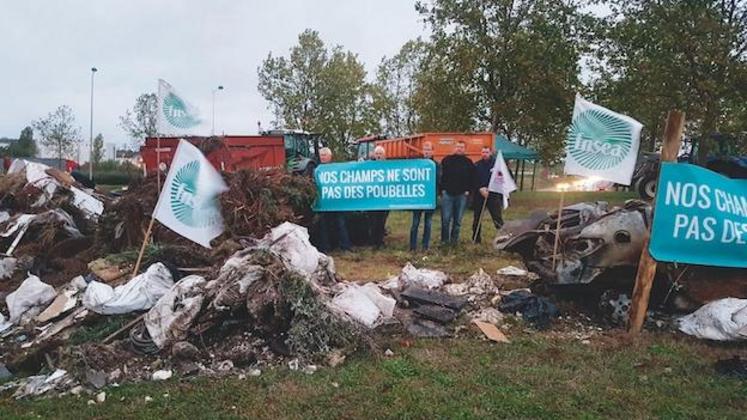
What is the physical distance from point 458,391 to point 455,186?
18.7 ft

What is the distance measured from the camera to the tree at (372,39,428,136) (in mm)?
42250

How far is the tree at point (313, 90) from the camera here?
130 ft

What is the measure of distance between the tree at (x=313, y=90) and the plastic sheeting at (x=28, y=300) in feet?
109

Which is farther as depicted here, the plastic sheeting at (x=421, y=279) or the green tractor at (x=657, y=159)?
the green tractor at (x=657, y=159)

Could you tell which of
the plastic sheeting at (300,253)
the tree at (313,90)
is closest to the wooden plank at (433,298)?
the plastic sheeting at (300,253)

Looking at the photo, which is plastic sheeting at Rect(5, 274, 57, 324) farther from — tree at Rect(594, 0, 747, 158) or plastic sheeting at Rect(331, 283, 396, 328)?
tree at Rect(594, 0, 747, 158)

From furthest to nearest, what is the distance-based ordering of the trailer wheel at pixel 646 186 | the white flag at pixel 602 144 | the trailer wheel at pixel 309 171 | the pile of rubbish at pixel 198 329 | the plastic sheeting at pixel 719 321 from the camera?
the trailer wheel at pixel 646 186
the trailer wheel at pixel 309 171
the white flag at pixel 602 144
the plastic sheeting at pixel 719 321
the pile of rubbish at pixel 198 329

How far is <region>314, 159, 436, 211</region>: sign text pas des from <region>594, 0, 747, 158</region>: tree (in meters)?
12.0

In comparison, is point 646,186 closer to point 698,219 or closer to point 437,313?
point 698,219

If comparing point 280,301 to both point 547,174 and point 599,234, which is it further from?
point 547,174

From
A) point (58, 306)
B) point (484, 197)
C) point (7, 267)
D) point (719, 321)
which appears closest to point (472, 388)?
point (719, 321)

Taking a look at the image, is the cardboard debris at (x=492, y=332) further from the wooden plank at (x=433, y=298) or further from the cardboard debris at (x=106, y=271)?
the cardboard debris at (x=106, y=271)

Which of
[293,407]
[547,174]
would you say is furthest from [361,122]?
[293,407]

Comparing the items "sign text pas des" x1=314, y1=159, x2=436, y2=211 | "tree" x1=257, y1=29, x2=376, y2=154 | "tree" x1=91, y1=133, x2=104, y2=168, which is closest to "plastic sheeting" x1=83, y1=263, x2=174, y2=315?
"sign text pas des" x1=314, y1=159, x2=436, y2=211
